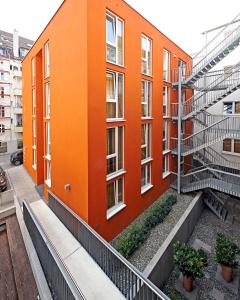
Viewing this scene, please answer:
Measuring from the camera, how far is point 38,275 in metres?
5.52

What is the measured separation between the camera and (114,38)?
28.1ft

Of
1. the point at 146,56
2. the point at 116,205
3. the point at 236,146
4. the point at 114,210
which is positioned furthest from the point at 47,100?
the point at 236,146

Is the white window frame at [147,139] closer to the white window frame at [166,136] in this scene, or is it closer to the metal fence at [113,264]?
the white window frame at [166,136]

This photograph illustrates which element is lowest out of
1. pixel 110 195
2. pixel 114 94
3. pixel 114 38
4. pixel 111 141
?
pixel 110 195

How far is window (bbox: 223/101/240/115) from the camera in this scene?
15.0 meters

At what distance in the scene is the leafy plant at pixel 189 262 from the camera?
22.4ft

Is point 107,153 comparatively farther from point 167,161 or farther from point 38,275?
point 167,161

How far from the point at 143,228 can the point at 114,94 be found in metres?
6.15

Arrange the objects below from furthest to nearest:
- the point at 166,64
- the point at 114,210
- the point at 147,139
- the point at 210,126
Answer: the point at 166,64 < the point at 147,139 < the point at 210,126 < the point at 114,210

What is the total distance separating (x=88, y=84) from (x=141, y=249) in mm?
6779

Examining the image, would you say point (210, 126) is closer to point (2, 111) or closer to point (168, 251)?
point (168, 251)

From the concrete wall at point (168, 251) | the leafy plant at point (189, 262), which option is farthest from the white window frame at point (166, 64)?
the leafy plant at point (189, 262)

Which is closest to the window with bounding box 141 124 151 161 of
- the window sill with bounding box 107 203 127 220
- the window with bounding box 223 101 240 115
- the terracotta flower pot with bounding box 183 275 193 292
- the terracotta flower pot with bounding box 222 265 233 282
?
the window sill with bounding box 107 203 127 220

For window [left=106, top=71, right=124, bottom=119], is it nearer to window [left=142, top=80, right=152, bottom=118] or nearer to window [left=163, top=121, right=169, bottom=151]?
window [left=142, top=80, right=152, bottom=118]
